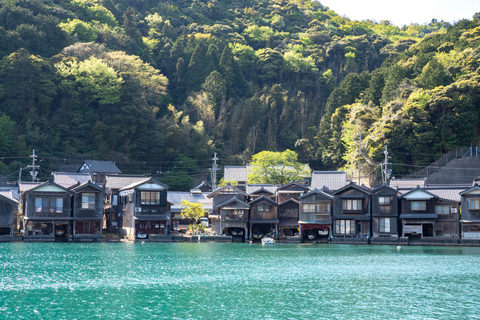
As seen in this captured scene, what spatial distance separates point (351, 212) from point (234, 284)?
2781 centimetres

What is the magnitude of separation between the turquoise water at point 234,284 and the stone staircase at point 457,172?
20618mm

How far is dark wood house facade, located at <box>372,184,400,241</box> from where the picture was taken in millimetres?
55688

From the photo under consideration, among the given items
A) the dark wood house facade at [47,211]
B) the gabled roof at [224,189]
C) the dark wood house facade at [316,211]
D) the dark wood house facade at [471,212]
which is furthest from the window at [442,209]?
the dark wood house facade at [47,211]

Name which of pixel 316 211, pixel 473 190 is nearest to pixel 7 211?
pixel 316 211

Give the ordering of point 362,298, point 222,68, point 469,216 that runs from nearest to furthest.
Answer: point 362,298
point 469,216
point 222,68

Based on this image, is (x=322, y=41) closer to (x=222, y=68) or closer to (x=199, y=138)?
(x=222, y=68)

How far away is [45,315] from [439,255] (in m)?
32.5

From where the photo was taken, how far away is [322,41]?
4993 inches

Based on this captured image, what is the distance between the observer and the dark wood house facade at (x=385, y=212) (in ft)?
183

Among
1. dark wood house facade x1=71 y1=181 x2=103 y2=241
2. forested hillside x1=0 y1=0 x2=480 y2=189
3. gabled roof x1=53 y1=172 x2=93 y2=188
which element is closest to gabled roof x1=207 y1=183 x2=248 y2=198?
dark wood house facade x1=71 y1=181 x2=103 y2=241

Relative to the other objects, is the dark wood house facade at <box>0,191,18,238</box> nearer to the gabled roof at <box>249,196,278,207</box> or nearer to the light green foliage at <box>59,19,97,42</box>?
the gabled roof at <box>249,196,278,207</box>

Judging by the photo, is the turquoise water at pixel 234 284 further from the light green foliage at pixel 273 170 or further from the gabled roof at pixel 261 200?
the light green foliage at pixel 273 170

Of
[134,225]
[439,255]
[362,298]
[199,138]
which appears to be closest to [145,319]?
[362,298]

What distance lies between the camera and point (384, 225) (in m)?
56.3
